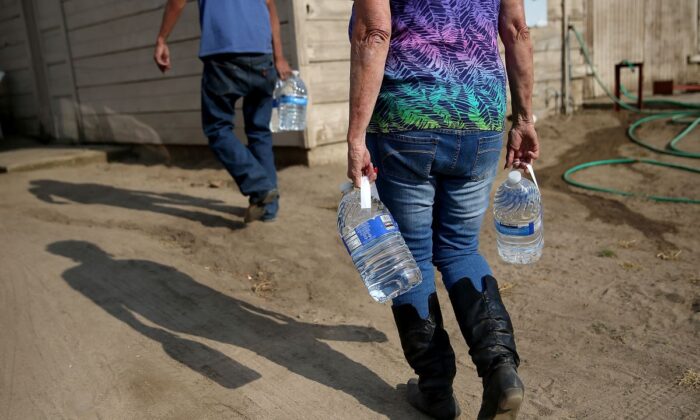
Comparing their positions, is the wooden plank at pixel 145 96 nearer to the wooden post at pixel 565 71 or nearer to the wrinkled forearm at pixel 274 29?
the wrinkled forearm at pixel 274 29

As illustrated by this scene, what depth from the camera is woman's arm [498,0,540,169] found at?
245 cm

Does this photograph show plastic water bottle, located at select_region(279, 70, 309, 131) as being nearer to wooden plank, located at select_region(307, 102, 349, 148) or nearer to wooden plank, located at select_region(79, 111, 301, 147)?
wooden plank, located at select_region(307, 102, 349, 148)

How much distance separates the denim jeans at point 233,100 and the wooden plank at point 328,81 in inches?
58.9

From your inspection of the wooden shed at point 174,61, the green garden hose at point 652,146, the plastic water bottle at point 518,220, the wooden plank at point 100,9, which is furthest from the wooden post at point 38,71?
the plastic water bottle at point 518,220

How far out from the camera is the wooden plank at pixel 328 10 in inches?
241

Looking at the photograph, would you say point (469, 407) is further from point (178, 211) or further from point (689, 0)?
point (689, 0)

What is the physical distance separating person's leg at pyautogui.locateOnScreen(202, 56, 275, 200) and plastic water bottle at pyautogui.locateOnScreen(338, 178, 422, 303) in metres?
2.19

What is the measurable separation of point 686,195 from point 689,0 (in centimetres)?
614

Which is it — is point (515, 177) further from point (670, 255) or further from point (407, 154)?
point (670, 255)

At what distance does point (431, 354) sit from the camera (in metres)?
2.46

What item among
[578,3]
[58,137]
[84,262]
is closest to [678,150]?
[578,3]

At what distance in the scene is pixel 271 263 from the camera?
4.27m

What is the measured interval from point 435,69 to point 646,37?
942 centimetres

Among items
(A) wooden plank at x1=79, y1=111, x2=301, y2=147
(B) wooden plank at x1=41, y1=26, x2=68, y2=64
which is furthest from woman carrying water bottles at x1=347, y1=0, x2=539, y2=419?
(B) wooden plank at x1=41, y1=26, x2=68, y2=64
